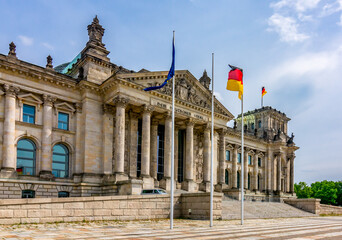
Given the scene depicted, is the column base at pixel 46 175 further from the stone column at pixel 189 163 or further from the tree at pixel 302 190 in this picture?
the tree at pixel 302 190

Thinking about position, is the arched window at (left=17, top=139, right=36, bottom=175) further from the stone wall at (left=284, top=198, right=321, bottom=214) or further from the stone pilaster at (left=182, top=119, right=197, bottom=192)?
the stone wall at (left=284, top=198, right=321, bottom=214)

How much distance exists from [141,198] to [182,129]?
72.4 feet

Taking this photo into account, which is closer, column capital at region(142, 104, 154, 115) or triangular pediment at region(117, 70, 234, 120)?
column capital at region(142, 104, 154, 115)

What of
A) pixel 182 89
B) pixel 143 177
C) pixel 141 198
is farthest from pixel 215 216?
pixel 182 89

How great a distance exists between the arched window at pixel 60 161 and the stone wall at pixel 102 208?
44.4 feet

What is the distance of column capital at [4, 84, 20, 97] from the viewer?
3194cm

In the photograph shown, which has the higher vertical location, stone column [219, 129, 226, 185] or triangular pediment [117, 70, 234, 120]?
triangular pediment [117, 70, 234, 120]

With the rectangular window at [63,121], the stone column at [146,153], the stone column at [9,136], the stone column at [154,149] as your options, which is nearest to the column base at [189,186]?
the stone column at [154,149]

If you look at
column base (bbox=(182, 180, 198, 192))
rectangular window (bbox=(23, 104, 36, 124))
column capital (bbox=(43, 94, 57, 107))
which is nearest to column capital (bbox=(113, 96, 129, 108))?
column capital (bbox=(43, 94, 57, 107))

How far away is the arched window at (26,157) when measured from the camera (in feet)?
108

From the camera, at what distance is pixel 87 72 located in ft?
124

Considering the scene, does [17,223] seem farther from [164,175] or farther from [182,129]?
[182,129]

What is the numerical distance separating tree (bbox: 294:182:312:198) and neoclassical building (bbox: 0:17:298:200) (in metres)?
73.0

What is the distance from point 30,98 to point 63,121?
4.35m
